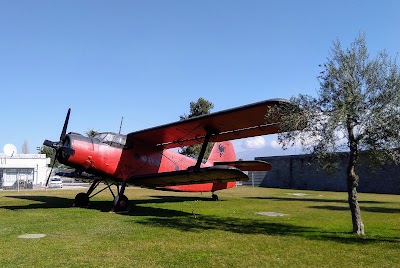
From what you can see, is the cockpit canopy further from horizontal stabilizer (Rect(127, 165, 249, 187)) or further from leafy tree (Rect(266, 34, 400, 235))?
leafy tree (Rect(266, 34, 400, 235))

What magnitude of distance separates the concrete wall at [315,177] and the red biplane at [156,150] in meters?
22.9

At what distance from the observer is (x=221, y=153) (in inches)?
902

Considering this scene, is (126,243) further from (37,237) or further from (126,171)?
(126,171)

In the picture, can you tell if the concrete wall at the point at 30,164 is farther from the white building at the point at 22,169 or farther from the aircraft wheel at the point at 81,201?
the aircraft wheel at the point at 81,201

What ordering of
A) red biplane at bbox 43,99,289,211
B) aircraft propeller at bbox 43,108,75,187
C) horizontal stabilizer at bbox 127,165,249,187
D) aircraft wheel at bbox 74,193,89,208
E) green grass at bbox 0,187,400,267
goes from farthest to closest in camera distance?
aircraft wheel at bbox 74,193,89,208 < aircraft propeller at bbox 43,108,75,187 < red biplane at bbox 43,99,289,211 < horizontal stabilizer at bbox 127,165,249,187 < green grass at bbox 0,187,400,267

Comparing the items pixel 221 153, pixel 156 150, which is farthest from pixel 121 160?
pixel 221 153

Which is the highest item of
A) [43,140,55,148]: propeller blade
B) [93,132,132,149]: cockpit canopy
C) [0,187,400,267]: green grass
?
[93,132,132,149]: cockpit canopy

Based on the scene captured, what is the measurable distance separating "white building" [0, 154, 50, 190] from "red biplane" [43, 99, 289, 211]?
33889 millimetres

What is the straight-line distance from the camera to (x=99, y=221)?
11930 mm

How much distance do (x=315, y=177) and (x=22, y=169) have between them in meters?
39.8

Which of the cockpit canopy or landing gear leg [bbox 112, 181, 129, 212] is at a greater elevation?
the cockpit canopy

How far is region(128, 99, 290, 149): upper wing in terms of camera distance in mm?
12916

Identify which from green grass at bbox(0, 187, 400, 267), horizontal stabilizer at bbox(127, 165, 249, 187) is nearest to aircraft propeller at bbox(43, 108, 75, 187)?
green grass at bbox(0, 187, 400, 267)

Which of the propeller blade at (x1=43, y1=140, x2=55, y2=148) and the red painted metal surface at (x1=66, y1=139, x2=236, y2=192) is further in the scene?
the propeller blade at (x1=43, y1=140, x2=55, y2=148)
